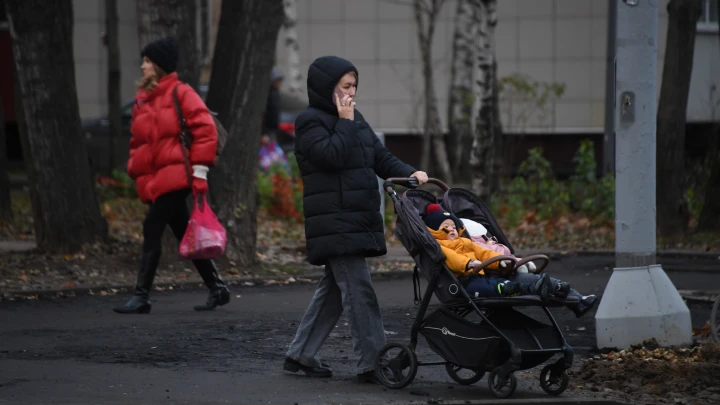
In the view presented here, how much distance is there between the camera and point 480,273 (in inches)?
274

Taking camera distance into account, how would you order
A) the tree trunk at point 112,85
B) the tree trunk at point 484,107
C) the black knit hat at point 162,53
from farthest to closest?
the tree trunk at point 112,85 < the tree trunk at point 484,107 < the black knit hat at point 162,53

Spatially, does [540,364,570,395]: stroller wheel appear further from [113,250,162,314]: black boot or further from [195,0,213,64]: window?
[195,0,213,64]: window

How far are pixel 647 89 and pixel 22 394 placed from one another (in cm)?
426

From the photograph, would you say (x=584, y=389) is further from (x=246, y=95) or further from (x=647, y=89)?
(x=246, y=95)

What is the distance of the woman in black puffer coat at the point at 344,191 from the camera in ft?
23.5

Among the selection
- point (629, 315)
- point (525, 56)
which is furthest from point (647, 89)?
point (525, 56)

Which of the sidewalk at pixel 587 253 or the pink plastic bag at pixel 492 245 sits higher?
the pink plastic bag at pixel 492 245

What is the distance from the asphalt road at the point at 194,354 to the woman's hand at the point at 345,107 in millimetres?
1486

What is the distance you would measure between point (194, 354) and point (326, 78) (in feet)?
7.01

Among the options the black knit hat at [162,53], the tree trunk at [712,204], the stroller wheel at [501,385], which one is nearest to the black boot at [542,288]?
the stroller wheel at [501,385]

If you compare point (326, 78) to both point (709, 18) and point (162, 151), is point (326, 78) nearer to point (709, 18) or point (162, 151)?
point (162, 151)

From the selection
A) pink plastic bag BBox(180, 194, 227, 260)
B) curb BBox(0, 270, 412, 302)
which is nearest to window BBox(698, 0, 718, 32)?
curb BBox(0, 270, 412, 302)

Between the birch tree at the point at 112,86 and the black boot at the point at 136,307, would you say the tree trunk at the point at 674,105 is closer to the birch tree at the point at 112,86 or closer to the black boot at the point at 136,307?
the black boot at the point at 136,307

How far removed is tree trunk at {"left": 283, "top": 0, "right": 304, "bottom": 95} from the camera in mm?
30469
